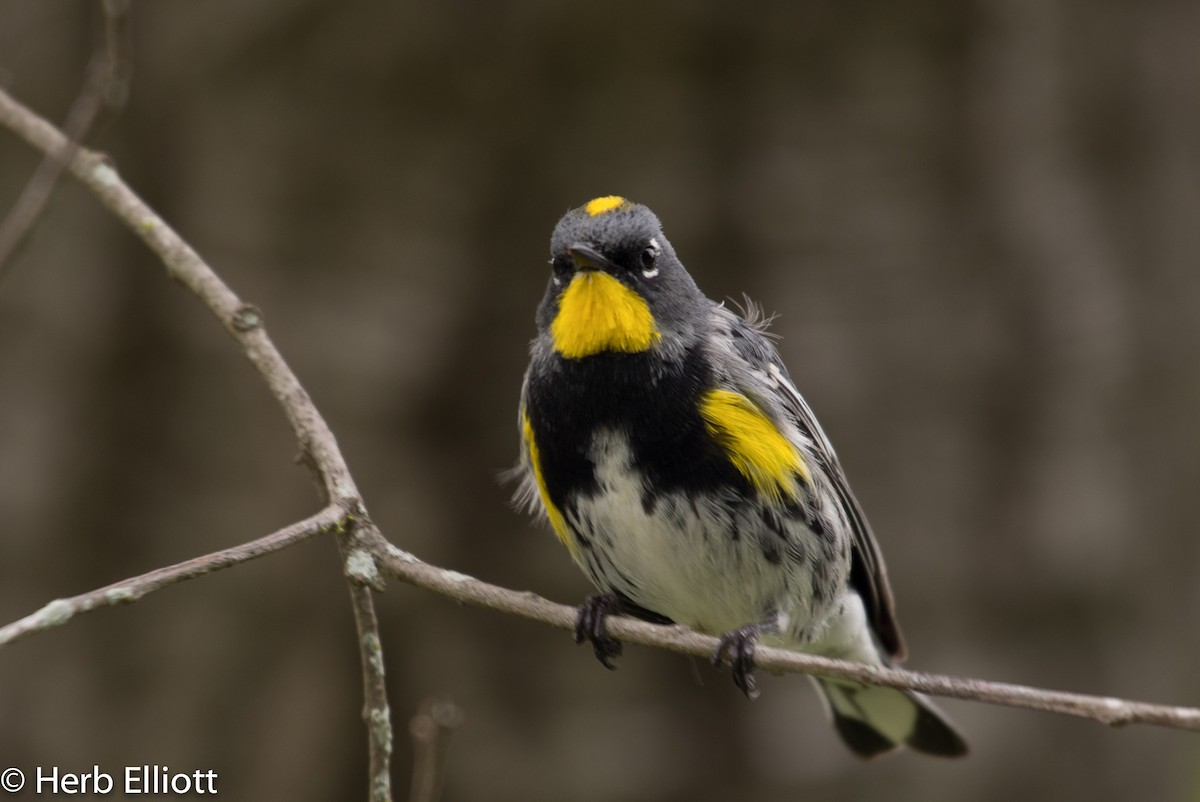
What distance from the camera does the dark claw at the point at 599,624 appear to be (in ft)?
12.4

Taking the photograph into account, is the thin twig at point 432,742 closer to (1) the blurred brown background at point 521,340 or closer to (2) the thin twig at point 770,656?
(2) the thin twig at point 770,656

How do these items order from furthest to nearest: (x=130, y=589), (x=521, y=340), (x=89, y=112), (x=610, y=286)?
(x=521, y=340) < (x=610, y=286) < (x=89, y=112) < (x=130, y=589)

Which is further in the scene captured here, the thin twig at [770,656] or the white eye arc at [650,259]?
the white eye arc at [650,259]

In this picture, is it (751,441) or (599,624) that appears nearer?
(751,441)

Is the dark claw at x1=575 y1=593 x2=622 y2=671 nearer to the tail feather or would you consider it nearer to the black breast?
the black breast

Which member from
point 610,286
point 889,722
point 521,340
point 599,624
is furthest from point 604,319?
point 889,722

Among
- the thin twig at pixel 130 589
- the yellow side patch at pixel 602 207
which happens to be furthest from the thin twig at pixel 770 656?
the yellow side patch at pixel 602 207

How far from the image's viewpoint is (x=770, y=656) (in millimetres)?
2760

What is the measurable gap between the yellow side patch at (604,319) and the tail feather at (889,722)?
1847 mm

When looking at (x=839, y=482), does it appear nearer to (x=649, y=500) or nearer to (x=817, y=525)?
(x=817, y=525)

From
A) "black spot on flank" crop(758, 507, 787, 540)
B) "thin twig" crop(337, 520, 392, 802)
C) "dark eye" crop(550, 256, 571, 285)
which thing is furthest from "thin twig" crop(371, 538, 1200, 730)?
"dark eye" crop(550, 256, 571, 285)

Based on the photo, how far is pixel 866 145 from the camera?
568cm

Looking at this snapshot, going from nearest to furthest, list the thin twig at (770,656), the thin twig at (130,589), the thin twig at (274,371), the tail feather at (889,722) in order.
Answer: the thin twig at (130,589) → the thin twig at (770,656) → the thin twig at (274,371) → the tail feather at (889,722)

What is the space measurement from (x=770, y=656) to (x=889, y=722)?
2.42 meters
